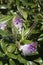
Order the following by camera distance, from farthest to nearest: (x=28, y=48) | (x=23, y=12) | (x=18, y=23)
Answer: (x=23, y=12) < (x=18, y=23) < (x=28, y=48)

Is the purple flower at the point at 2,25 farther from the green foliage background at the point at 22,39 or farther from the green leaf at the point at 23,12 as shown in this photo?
the green leaf at the point at 23,12

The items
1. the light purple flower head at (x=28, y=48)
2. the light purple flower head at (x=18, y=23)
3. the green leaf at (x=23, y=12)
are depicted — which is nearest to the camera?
the light purple flower head at (x=28, y=48)

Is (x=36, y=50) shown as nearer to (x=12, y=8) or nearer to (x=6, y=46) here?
(x=6, y=46)

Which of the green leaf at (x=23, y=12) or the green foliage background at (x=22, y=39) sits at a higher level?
the green leaf at (x=23, y=12)

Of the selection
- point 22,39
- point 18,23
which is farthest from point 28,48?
point 18,23

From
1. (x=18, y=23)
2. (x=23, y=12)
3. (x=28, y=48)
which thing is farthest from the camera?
(x=23, y=12)

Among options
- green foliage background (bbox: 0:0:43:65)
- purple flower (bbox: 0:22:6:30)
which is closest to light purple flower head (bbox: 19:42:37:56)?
green foliage background (bbox: 0:0:43:65)

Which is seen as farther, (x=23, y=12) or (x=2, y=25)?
(x=23, y=12)

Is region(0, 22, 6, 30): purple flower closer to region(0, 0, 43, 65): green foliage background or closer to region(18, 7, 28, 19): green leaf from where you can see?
region(0, 0, 43, 65): green foliage background

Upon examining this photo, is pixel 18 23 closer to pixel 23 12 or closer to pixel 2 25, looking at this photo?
pixel 2 25

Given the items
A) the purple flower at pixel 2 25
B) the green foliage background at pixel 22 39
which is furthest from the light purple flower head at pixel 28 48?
the purple flower at pixel 2 25
